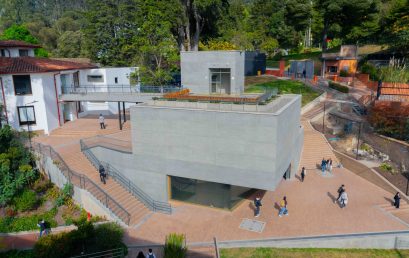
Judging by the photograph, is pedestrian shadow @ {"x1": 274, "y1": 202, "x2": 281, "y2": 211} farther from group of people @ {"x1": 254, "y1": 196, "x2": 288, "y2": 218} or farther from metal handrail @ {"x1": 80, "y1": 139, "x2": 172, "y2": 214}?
metal handrail @ {"x1": 80, "y1": 139, "x2": 172, "y2": 214}

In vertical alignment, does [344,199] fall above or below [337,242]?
above

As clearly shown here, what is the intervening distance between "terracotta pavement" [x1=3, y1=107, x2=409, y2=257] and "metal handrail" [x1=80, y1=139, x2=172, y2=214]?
679 millimetres

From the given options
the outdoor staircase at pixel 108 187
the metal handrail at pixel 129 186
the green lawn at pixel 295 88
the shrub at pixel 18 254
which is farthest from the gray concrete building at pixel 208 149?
the green lawn at pixel 295 88

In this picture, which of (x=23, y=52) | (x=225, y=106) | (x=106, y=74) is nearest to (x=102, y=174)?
(x=225, y=106)

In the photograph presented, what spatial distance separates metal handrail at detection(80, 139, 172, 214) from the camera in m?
23.0

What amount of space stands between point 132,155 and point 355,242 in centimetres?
1584

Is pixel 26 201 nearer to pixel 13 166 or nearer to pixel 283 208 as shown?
pixel 13 166

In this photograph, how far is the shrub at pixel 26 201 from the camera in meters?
23.7

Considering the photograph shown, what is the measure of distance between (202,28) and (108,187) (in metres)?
31.3

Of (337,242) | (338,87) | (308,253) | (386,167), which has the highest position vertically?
(338,87)

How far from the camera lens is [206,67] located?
27.4 metres

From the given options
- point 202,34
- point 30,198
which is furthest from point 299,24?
point 30,198

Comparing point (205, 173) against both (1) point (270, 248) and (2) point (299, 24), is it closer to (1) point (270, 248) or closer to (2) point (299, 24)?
(1) point (270, 248)

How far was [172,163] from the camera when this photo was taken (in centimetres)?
2267
